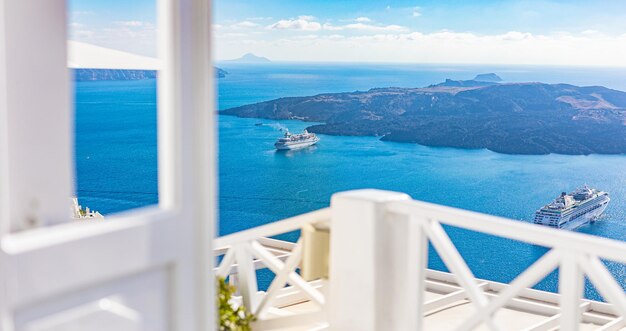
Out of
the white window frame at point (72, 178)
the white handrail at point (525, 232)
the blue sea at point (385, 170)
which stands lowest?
the blue sea at point (385, 170)

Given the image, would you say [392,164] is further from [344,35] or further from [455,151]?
[344,35]

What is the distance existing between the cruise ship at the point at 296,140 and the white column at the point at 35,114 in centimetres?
1131

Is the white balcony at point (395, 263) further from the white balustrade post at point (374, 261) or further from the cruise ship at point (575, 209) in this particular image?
the cruise ship at point (575, 209)

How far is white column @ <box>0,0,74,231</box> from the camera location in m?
1.29

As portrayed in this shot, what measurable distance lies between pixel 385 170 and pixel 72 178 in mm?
11389

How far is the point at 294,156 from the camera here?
1307cm

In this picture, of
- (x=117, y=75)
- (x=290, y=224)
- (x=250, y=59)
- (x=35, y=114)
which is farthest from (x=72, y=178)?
(x=250, y=59)

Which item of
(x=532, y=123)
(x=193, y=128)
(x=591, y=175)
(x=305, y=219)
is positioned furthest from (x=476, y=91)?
(x=193, y=128)

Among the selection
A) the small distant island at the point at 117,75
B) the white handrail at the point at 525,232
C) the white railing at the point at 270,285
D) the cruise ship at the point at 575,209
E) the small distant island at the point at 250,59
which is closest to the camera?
the white handrail at the point at 525,232

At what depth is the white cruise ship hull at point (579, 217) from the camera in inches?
497

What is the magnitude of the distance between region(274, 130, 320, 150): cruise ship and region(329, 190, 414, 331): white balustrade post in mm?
10268

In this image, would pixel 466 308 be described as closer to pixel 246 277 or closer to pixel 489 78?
pixel 246 277

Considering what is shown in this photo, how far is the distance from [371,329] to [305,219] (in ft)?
1.30

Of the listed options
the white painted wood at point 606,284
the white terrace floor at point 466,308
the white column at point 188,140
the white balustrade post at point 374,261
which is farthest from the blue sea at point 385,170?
the white column at point 188,140
